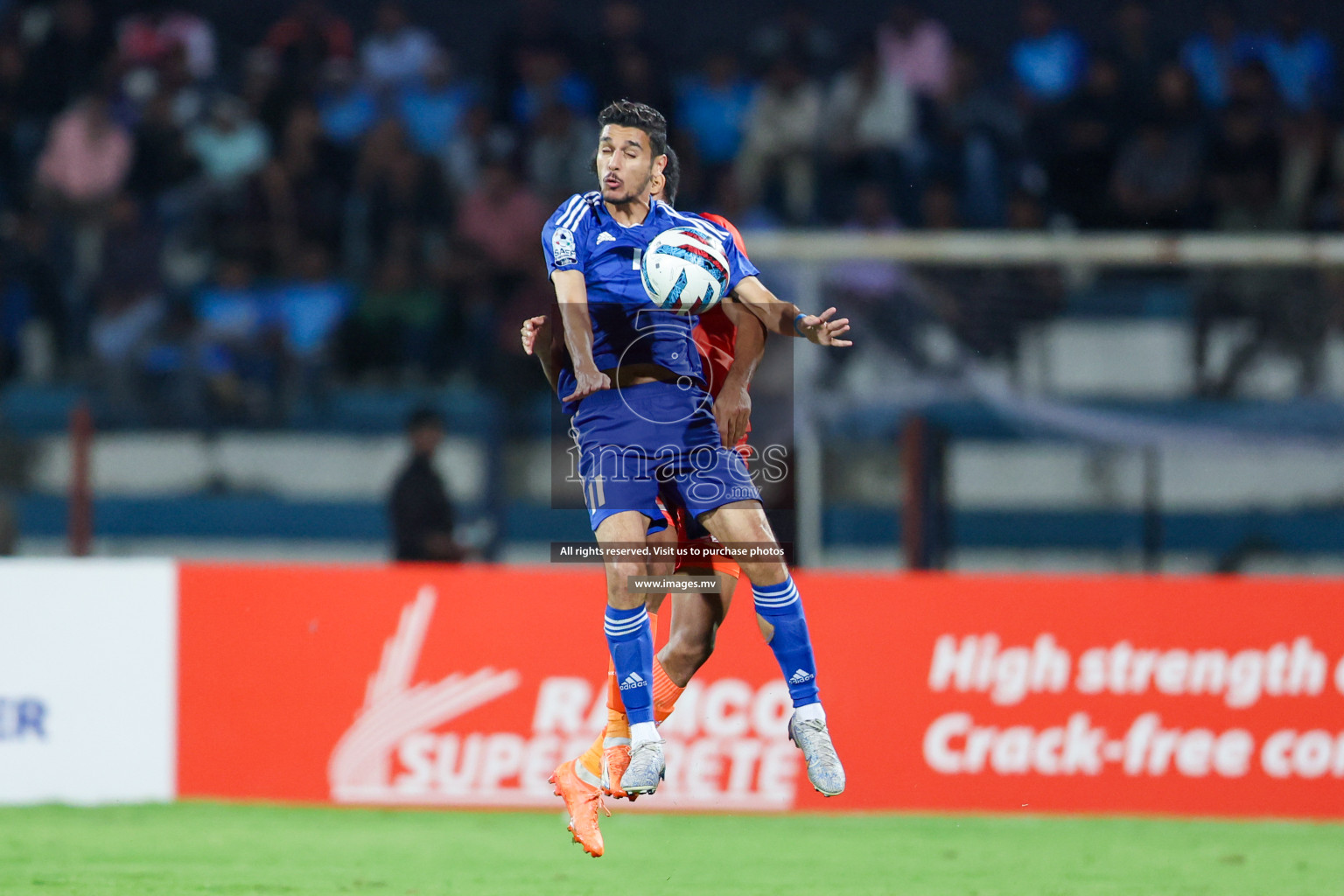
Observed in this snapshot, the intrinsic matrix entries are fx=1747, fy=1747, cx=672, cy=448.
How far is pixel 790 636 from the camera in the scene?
262 inches

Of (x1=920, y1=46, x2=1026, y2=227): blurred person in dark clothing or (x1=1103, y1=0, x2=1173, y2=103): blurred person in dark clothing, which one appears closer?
(x1=920, y1=46, x2=1026, y2=227): blurred person in dark clothing

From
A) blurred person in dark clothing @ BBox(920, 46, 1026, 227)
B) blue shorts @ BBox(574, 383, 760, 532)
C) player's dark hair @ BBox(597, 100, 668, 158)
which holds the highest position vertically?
blurred person in dark clothing @ BBox(920, 46, 1026, 227)

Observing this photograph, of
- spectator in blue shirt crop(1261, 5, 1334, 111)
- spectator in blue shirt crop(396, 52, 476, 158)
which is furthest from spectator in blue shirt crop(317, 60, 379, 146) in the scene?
spectator in blue shirt crop(1261, 5, 1334, 111)

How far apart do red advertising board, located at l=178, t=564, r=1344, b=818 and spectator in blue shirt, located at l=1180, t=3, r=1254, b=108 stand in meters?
5.56

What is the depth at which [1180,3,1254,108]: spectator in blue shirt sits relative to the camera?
46.7 feet

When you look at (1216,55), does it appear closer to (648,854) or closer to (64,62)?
(648,854)

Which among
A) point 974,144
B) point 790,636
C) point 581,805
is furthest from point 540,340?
point 974,144

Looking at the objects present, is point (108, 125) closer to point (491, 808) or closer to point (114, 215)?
point (114, 215)

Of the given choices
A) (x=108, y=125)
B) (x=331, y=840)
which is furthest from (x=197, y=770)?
(x=108, y=125)

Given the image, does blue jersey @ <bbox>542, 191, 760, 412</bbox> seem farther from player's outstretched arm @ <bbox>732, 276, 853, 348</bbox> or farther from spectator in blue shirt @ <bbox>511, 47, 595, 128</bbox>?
spectator in blue shirt @ <bbox>511, 47, 595, 128</bbox>

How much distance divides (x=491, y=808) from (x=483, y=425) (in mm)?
2935

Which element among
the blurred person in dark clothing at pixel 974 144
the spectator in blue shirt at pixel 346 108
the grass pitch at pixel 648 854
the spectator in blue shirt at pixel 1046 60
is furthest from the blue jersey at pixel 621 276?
the spectator in blue shirt at pixel 346 108

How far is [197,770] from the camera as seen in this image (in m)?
10.3

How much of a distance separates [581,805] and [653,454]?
1419 millimetres
